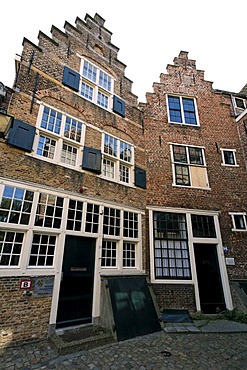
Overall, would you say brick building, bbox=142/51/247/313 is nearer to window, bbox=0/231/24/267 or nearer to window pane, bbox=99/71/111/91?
window pane, bbox=99/71/111/91

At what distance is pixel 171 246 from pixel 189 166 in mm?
4014

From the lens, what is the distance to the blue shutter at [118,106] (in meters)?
8.95

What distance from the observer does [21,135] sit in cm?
564

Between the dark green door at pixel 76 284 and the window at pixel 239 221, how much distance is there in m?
6.48

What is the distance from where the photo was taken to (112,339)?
4633 mm

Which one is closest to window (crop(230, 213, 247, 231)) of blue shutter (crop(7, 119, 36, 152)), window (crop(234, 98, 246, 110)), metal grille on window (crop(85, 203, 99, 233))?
metal grille on window (crop(85, 203, 99, 233))

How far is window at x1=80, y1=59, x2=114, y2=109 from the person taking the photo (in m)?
8.34

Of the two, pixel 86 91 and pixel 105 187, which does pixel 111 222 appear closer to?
pixel 105 187

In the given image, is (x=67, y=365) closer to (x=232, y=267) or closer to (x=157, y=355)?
(x=157, y=355)

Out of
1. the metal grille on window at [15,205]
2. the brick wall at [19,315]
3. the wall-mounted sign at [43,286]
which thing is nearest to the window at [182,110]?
the metal grille on window at [15,205]

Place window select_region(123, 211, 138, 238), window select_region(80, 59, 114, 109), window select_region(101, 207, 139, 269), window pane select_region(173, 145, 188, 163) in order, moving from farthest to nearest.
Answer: window pane select_region(173, 145, 188, 163) → window select_region(80, 59, 114, 109) → window select_region(123, 211, 138, 238) → window select_region(101, 207, 139, 269)

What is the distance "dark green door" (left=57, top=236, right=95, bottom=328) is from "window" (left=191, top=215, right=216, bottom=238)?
4.60 m

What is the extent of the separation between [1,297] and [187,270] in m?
6.23

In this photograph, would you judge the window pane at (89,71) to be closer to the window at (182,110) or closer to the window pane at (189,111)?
the window at (182,110)
